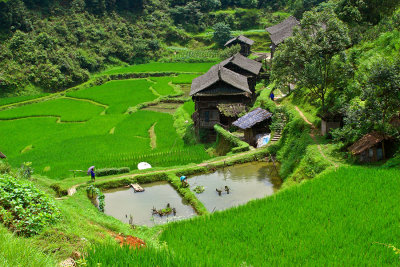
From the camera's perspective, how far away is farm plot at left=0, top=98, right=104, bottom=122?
36.0 m

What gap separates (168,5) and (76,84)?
123 ft

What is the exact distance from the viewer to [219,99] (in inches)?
1118

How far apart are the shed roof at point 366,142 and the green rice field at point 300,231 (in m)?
1.25

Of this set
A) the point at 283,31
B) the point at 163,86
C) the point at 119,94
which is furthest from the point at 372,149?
the point at 163,86

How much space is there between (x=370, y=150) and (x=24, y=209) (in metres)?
12.2

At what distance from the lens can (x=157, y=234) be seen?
35.4 feet

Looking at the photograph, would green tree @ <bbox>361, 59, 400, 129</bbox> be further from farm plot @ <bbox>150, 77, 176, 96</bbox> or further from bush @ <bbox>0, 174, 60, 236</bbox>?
farm plot @ <bbox>150, 77, 176, 96</bbox>

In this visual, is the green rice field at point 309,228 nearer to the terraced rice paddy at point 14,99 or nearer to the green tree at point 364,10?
the green tree at point 364,10

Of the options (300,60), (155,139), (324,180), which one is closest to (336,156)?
(324,180)

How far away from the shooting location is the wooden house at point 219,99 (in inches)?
1070

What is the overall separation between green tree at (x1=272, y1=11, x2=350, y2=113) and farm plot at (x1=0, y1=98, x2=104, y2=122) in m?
22.7

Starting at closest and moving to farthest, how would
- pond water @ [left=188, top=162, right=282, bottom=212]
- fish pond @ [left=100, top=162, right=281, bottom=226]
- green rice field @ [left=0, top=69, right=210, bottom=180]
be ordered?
fish pond @ [left=100, top=162, right=281, bottom=226] → pond water @ [left=188, top=162, right=282, bottom=212] → green rice field @ [left=0, top=69, right=210, bottom=180]

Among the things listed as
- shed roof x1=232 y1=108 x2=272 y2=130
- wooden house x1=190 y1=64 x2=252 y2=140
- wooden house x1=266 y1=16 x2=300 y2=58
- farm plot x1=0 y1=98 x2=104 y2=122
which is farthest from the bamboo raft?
wooden house x1=266 y1=16 x2=300 y2=58

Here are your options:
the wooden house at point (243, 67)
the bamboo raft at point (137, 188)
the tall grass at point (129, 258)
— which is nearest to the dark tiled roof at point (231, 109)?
the wooden house at point (243, 67)
